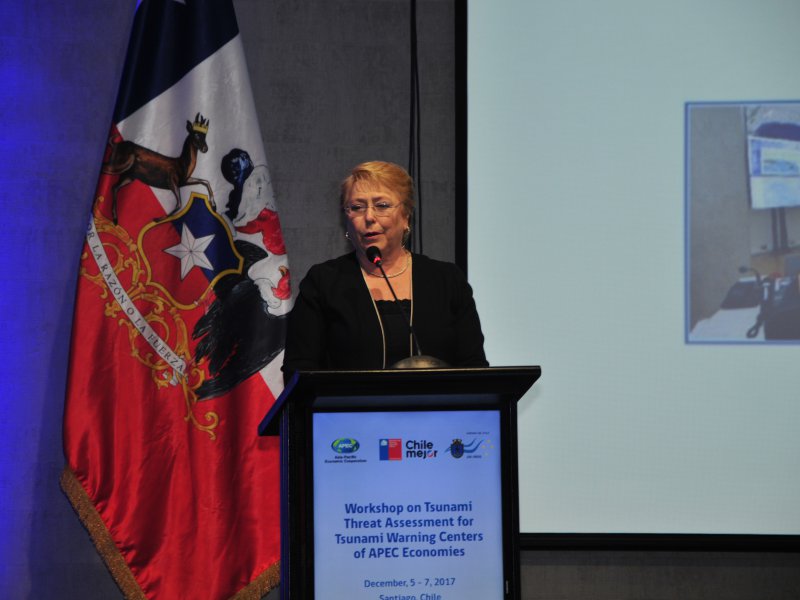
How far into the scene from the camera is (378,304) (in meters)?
2.43

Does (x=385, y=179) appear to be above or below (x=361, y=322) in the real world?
above

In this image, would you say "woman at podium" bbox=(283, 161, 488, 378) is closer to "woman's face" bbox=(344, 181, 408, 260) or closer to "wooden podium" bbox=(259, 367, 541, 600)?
"woman's face" bbox=(344, 181, 408, 260)

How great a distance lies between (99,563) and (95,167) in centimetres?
148

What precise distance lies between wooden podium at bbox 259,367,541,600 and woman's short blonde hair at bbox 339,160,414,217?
819 millimetres

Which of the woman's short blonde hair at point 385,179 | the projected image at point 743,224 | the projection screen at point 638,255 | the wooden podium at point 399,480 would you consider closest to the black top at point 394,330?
the woman's short blonde hair at point 385,179

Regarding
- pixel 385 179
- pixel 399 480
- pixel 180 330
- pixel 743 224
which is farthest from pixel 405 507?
pixel 743 224

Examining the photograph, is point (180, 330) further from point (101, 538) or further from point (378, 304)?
point (378, 304)

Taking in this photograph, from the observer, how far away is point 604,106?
3.29 m

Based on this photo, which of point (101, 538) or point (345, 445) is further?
point (101, 538)

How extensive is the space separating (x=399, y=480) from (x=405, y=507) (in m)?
0.05

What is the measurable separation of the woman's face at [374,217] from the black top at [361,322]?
0.33 ft

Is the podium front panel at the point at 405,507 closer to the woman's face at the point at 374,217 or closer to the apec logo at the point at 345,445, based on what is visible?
the apec logo at the point at 345,445

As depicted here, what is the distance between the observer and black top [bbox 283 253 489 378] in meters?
2.39

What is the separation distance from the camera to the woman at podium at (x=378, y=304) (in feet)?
7.85
